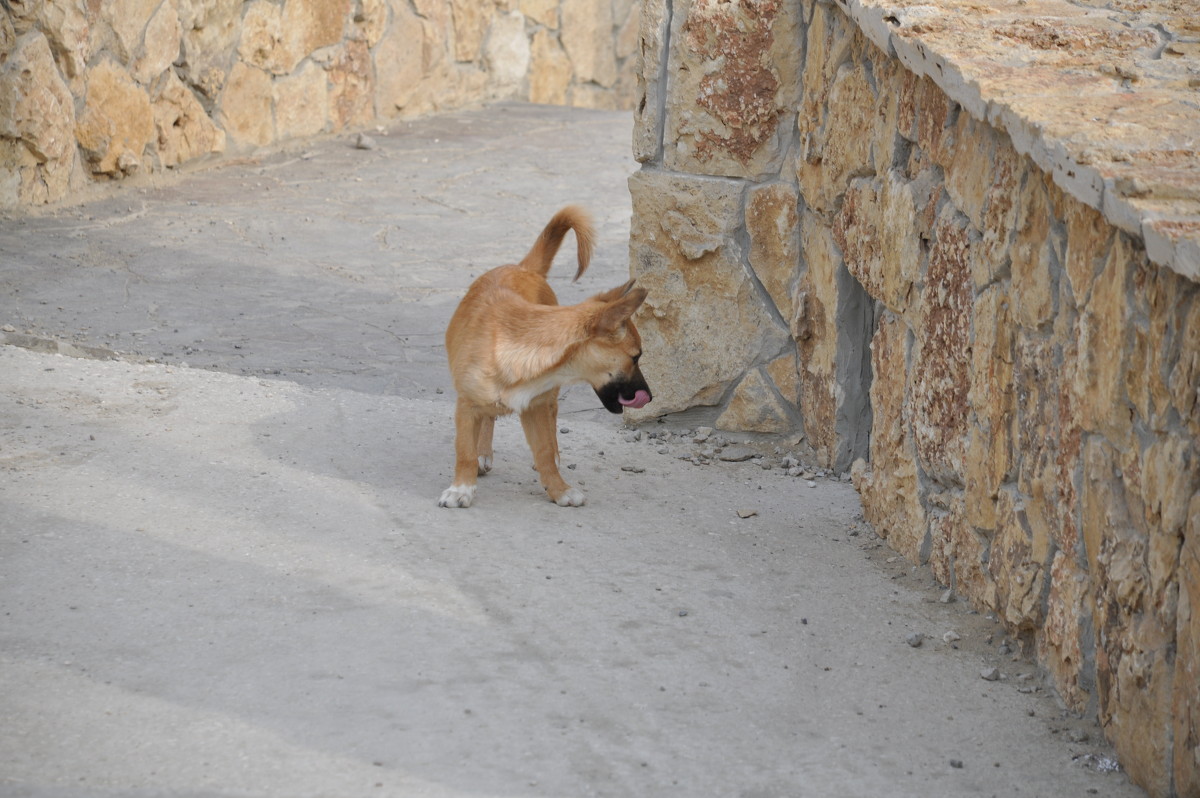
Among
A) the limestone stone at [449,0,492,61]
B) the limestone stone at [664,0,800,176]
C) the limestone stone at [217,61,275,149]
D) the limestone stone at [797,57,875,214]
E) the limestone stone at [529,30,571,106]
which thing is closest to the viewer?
the limestone stone at [797,57,875,214]

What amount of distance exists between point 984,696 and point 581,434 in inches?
94.6

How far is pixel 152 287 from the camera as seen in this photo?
21.6 feet

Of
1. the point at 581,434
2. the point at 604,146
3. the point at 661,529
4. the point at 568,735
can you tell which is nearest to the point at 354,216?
the point at 604,146

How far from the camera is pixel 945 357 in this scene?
3.53 metres

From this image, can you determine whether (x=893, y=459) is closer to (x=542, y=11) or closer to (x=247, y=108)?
(x=247, y=108)

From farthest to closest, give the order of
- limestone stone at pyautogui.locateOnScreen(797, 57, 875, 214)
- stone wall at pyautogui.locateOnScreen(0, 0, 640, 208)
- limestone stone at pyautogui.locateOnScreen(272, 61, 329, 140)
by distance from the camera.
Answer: limestone stone at pyautogui.locateOnScreen(272, 61, 329, 140) → stone wall at pyautogui.locateOnScreen(0, 0, 640, 208) → limestone stone at pyautogui.locateOnScreen(797, 57, 875, 214)

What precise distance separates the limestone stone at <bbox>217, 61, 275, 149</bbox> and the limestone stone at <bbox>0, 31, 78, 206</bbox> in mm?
1496

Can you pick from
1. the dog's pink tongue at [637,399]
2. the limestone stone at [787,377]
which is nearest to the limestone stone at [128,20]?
the limestone stone at [787,377]

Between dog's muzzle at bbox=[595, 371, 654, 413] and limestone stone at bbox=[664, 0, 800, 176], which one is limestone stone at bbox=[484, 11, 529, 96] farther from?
dog's muzzle at bbox=[595, 371, 654, 413]

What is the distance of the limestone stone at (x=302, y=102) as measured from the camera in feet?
31.0

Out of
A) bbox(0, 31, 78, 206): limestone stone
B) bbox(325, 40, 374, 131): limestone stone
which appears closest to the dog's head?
bbox(0, 31, 78, 206): limestone stone

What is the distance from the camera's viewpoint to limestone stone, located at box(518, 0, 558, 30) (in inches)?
479

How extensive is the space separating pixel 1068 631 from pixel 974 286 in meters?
0.90

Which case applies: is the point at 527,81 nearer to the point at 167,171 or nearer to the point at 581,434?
the point at 167,171
